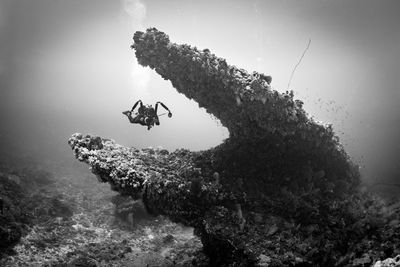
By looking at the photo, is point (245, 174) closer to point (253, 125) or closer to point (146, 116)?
point (253, 125)

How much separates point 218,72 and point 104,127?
119 feet

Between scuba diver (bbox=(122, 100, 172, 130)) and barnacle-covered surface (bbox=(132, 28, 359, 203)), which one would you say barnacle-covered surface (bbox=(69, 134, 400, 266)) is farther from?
scuba diver (bbox=(122, 100, 172, 130))

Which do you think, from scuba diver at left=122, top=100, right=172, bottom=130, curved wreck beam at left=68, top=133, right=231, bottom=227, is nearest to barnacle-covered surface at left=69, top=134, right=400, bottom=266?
curved wreck beam at left=68, top=133, right=231, bottom=227

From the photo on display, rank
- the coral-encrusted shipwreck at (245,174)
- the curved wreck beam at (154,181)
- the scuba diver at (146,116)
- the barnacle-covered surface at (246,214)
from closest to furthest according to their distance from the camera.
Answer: the barnacle-covered surface at (246,214) → the coral-encrusted shipwreck at (245,174) → the curved wreck beam at (154,181) → the scuba diver at (146,116)

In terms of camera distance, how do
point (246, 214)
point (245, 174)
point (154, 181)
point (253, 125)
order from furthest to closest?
point (245, 174) < point (253, 125) < point (246, 214) < point (154, 181)

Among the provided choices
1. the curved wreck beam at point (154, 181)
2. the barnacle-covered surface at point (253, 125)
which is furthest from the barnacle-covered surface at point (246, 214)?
the barnacle-covered surface at point (253, 125)

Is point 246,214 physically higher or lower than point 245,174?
lower

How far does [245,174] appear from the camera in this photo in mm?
7422

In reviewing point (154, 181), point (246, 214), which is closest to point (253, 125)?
point (246, 214)

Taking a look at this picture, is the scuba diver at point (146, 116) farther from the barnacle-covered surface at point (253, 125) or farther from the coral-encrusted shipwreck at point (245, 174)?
the barnacle-covered surface at point (253, 125)

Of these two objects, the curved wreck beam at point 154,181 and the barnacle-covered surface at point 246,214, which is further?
the curved wreck beam at point 154,181

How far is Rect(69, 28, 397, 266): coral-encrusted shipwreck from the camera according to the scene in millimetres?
5801

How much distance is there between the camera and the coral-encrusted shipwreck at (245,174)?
580 cm

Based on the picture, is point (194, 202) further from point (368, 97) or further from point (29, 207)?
point (368, 97)
